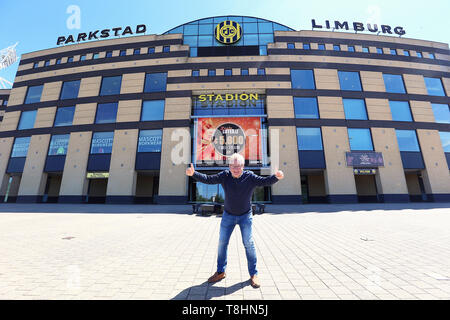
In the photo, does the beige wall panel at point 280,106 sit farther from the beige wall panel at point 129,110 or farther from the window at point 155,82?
the beige wall panel at point 129,110

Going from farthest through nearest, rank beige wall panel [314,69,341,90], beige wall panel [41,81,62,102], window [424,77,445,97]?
beige wall panel [41,81,62,102] → window [424,77,445,97] → beige wall panel [314,69,341,90]

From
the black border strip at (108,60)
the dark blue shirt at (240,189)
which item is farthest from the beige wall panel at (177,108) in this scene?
the dark blue shirt at (240,189)

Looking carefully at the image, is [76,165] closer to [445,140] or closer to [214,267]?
[214,267]

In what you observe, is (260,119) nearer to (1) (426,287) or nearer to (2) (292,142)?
(2) (292,142)

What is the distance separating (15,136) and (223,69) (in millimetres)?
27076

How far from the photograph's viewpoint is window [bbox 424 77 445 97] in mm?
21141

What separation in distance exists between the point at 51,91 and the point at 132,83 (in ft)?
36.6

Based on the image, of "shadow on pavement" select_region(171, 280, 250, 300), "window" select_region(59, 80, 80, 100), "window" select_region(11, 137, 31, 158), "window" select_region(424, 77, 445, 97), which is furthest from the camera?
"window" select_region(59, 80, 80, 100)

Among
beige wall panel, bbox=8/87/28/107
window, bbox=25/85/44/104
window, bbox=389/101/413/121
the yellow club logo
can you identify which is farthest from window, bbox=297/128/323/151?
beige wall panel, bbox=8/87/28/107

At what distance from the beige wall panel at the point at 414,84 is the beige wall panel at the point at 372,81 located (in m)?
3.26

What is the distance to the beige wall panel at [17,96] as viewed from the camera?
22672 millimetres

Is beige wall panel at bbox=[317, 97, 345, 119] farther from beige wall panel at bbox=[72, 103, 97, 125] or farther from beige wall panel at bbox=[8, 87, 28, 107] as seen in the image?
beige wall panel at bbox=[8, 87, 28, 107]

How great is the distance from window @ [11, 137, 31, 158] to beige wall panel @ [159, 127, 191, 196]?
17.2 m
